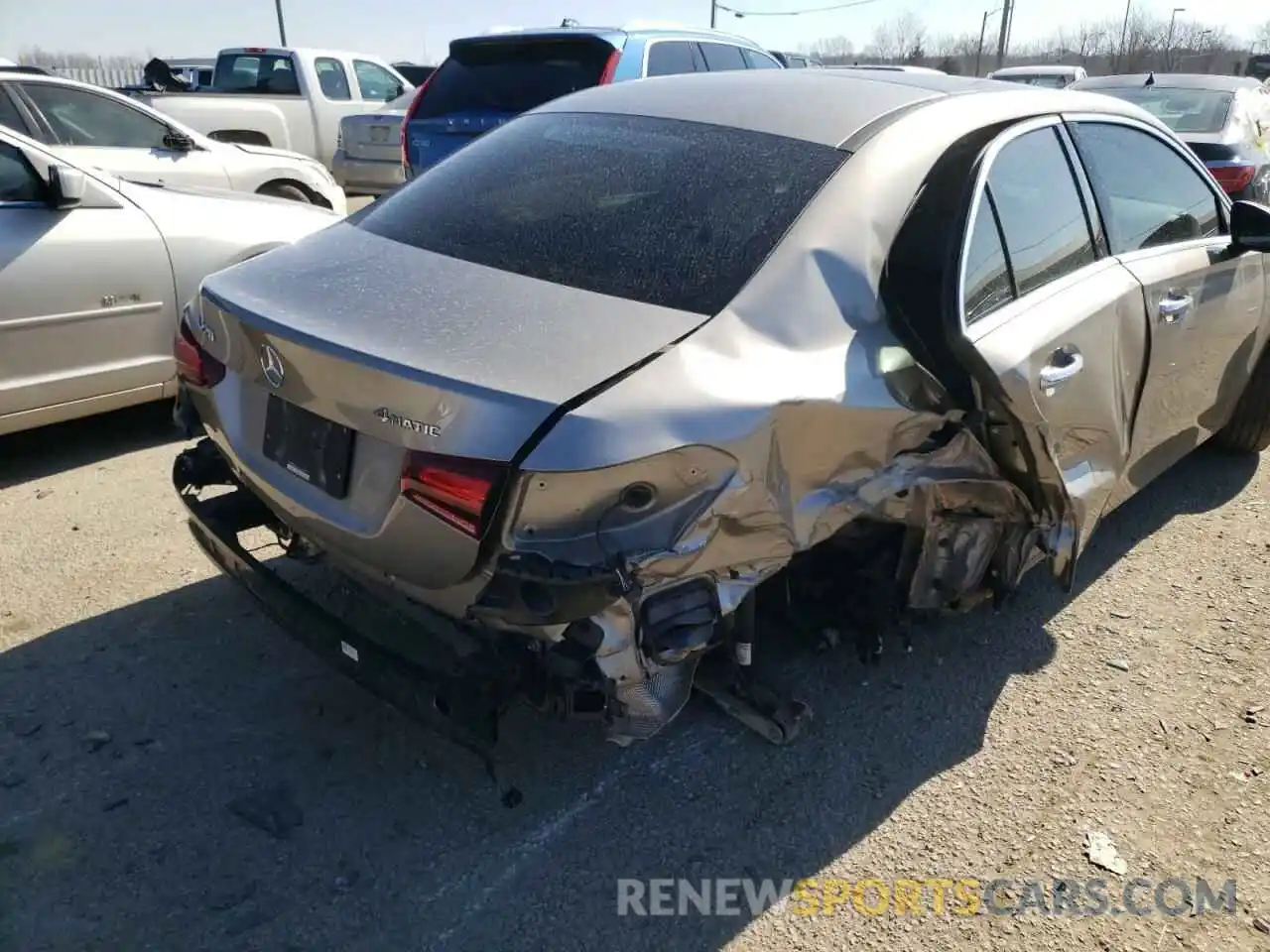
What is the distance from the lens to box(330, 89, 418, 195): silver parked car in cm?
1052

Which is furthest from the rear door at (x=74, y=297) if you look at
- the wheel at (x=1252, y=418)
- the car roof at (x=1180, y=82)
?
the car roof at (x=1180, y=82)

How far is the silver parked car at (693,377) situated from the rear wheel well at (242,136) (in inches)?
353

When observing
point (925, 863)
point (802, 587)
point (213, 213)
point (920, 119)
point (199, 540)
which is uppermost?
point (920, 119)

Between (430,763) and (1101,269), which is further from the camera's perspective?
(1101,269)

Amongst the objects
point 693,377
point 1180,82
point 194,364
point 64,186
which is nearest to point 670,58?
point 64,186

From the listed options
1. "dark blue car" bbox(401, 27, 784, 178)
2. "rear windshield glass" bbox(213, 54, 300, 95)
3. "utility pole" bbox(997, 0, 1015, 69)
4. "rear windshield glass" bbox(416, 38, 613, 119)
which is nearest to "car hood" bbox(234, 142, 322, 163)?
"dark blue car" bbox(401, 27, 784, 178)

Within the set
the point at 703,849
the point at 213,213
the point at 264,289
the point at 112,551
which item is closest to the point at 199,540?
the point at 264,289

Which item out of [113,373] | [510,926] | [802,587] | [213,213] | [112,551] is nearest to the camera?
[510,926]

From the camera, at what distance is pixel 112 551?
12.6 ft

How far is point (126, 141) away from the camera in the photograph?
6.53m

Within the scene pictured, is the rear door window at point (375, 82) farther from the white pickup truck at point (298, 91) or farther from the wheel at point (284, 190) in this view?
the wheel at point (284, 190)

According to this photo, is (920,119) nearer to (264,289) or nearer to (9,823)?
(264,289)

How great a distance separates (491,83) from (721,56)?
2122 mm

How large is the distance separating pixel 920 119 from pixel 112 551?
10.6ft
